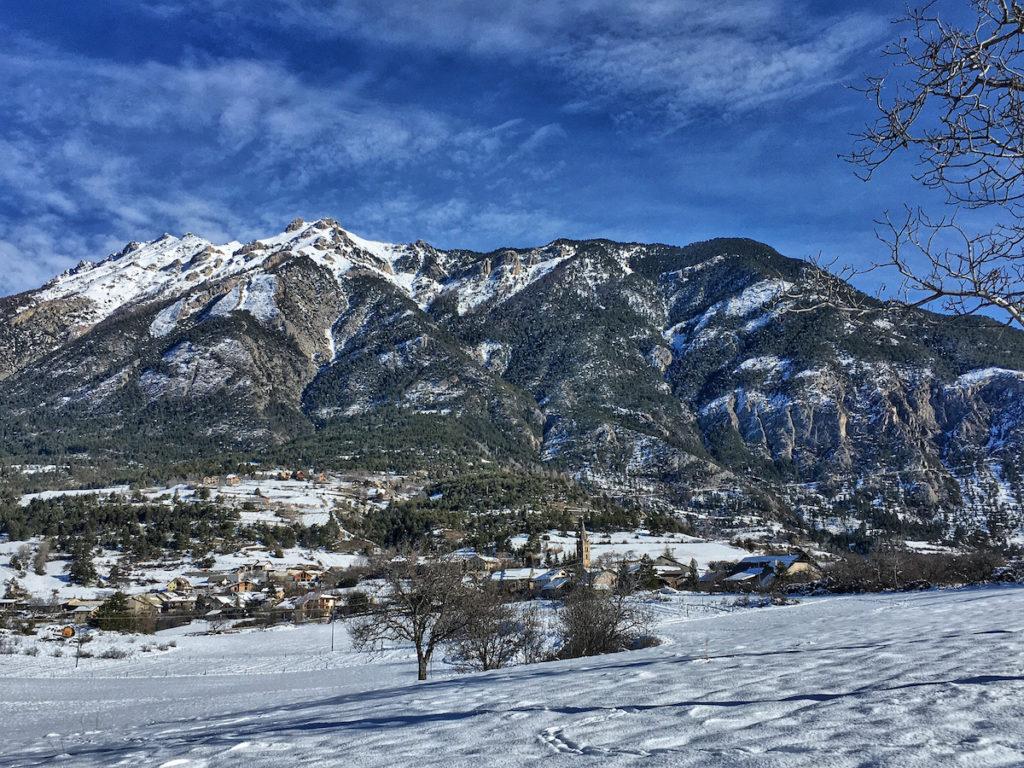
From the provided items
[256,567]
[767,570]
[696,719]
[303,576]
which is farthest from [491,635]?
[256,567]

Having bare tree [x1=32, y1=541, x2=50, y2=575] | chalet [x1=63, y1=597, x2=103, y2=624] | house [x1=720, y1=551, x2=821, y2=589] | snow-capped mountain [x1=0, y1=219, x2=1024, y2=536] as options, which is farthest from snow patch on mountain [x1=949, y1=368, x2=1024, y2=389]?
bare tree [x1=32, y1=541, x2=50, y2=575]

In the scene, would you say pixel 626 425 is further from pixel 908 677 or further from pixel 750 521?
pixel 908 677

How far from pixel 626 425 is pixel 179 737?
16461 cm

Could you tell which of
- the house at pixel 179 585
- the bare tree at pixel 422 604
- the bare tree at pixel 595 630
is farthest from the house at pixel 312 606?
the bare tree at pixel 595 630

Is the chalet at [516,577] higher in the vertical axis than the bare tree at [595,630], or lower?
lower

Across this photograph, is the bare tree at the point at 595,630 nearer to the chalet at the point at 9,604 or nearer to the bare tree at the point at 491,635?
the bare tree at the point at 491,635

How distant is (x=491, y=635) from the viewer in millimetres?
18844

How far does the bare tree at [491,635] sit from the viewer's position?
18.3 metres

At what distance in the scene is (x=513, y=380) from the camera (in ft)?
640

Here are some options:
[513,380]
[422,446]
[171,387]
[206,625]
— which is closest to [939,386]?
[513,380]

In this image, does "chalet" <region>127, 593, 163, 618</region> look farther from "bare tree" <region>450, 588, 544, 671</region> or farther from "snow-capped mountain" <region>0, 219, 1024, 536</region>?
"snow-capped mountain" <region>0, 219, 1024, 536</region>

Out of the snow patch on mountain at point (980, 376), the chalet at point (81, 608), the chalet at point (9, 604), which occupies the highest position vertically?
the snow patch on mountain at point (980, 376)

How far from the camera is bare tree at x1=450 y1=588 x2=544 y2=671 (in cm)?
1831

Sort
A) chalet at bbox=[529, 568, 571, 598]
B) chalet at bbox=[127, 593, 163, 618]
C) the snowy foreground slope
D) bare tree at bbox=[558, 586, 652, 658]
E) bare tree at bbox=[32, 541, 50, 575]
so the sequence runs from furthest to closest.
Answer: bare tree at bbox=[32, 541, 50, 575]
chalet at bbox=[529, 568, 571, 598]
chalet at bbox=[127, 593, 163, 618]
bare tree at bbox=[558, 586, 652, 658]
the snowy foreground slope
